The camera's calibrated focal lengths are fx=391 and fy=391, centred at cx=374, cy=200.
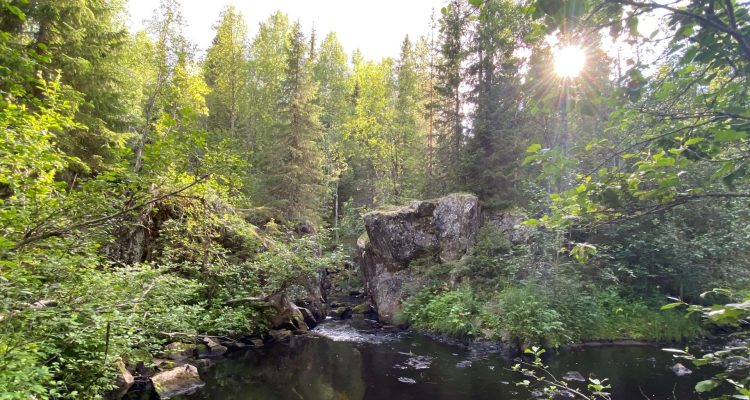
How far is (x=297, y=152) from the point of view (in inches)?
933

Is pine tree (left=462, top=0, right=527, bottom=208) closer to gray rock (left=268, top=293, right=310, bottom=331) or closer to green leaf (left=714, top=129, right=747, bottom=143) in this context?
gray rock (left=268, top=293, right=310, bottom=331)

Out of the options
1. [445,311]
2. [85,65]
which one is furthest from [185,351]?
[445,311]

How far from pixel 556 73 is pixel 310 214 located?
22.2 metres

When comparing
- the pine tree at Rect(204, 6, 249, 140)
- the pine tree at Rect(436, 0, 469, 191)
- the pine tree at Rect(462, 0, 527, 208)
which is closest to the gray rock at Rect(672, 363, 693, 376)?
the pine tree at Rect(462, 0, 527, 208)

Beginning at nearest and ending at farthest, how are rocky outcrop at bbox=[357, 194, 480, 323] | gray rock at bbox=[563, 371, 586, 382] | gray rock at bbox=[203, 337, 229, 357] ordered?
gray rock at bbox=[563, 371, 586, 382], gray rock at bbox=[203, 337, 229, 357], rocky outcrop at bbox=[357, 194, 480, 323]

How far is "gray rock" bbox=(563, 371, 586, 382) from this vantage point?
32.6ft

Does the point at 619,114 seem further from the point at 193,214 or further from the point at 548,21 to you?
the point at 193,214

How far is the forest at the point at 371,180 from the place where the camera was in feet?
8.40

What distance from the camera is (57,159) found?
4984mm

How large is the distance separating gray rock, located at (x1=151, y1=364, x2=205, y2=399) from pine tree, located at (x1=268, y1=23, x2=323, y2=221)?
45.8 feet

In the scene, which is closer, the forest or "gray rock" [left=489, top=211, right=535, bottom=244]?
the forest

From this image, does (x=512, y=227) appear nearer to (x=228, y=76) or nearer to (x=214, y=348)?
(x=214, y=348)

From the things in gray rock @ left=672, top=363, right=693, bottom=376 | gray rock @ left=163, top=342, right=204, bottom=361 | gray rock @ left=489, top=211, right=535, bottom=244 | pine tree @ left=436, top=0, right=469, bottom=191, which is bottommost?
gray rock @ left=672, top=363, right=693, bottom=376

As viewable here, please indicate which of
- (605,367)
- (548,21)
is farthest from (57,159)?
(605,367)
